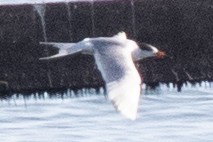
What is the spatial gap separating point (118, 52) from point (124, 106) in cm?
185

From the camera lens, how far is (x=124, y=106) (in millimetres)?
6074

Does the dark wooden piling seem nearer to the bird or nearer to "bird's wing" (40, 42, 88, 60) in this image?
the bird

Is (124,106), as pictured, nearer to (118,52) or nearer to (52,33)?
(118,52)

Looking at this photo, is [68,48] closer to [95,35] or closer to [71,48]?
[71,48]

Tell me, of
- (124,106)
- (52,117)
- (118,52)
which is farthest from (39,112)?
(124,106)

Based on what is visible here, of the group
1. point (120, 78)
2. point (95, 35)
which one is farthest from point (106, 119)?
point (120, 78)

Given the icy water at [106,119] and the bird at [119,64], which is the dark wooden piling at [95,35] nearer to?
the bird at [119,64]

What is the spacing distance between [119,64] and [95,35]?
2082 mm

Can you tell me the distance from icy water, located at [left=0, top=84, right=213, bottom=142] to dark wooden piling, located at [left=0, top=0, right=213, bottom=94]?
0.42 meters

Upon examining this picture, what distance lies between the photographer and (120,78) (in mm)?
7004

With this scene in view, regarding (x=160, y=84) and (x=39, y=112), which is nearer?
(x=160, y=84)

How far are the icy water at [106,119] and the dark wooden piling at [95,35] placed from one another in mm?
417

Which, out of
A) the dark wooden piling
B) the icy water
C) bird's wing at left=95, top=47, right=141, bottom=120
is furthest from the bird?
the icy water

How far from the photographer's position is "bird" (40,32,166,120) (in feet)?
20.4
